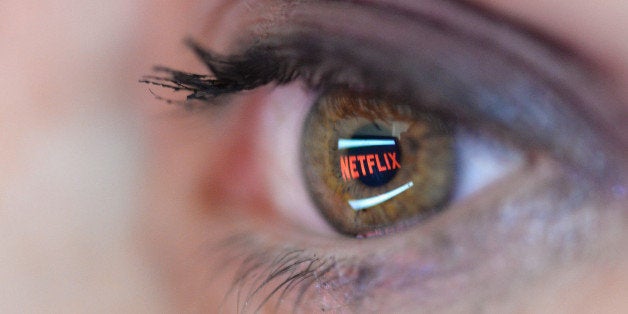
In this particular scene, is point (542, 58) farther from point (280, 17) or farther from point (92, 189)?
point (92, 189)

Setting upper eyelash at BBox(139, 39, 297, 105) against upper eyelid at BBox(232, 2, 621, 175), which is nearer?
upper eyelid at BBox(232, 2, 621, 175)

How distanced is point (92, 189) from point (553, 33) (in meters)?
0.49

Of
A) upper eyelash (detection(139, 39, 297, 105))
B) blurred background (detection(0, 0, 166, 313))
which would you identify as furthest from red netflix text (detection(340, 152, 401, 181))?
blurred background (detection(0, 0, 166, 313))

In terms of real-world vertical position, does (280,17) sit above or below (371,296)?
above

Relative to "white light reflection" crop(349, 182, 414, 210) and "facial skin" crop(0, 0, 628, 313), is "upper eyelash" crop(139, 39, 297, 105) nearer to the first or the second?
"facial skin" crop(0, 0, 628, 313)

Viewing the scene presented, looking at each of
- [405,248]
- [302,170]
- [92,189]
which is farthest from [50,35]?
[405,248]

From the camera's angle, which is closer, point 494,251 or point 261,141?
point 494,251

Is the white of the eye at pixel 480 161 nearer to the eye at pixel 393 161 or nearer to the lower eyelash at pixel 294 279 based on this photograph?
the eye at pixel 393 161

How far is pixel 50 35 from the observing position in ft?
2.33

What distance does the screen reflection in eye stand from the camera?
0.62 meters

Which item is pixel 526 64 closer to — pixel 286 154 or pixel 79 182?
pixel 286 154

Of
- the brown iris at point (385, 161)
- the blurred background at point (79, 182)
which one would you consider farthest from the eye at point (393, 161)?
the blurred background at point (79, 182)

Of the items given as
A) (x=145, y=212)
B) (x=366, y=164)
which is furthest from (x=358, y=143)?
(x=145, y=212)

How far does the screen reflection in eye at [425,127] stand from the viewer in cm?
62
